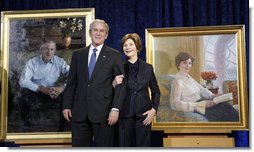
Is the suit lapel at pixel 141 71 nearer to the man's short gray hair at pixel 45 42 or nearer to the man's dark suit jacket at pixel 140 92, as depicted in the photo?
the man's dark suit jacket at pixel 140 92

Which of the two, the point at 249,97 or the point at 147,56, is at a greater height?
the point at 147,56

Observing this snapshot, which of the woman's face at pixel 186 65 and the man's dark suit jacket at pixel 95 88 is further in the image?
Result: the woman's face at pixel 186 65

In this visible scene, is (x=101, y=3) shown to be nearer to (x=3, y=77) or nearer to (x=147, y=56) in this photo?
(x=147, y=56)

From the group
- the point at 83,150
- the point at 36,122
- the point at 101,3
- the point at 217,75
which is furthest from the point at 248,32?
the point at 36,122

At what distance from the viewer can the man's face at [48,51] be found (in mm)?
2656

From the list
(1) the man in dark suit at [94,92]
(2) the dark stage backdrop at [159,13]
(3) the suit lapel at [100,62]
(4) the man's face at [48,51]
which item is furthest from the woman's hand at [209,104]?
(4) the man's face at [48,51]

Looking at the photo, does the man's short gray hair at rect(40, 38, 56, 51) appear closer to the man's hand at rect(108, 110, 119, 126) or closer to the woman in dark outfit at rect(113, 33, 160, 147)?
the woman in dark outfit at rect(113, 33, 160, 147)

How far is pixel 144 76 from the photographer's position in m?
2.53

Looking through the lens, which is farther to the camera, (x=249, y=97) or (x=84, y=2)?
(x=84, y=2)

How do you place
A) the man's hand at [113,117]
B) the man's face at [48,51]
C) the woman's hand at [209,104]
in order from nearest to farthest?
the man's hand at [113,117]
the woman's hand at [209,104]
the man's face at [48,51]

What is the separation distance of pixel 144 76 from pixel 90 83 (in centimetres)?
35

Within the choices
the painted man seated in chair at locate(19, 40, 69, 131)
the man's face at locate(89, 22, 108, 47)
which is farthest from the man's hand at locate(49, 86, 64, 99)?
the man's face at locate(89, 22, 108, 47)

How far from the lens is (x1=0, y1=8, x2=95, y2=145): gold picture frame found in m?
2.63

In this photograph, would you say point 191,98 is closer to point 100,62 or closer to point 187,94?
point 187,94
